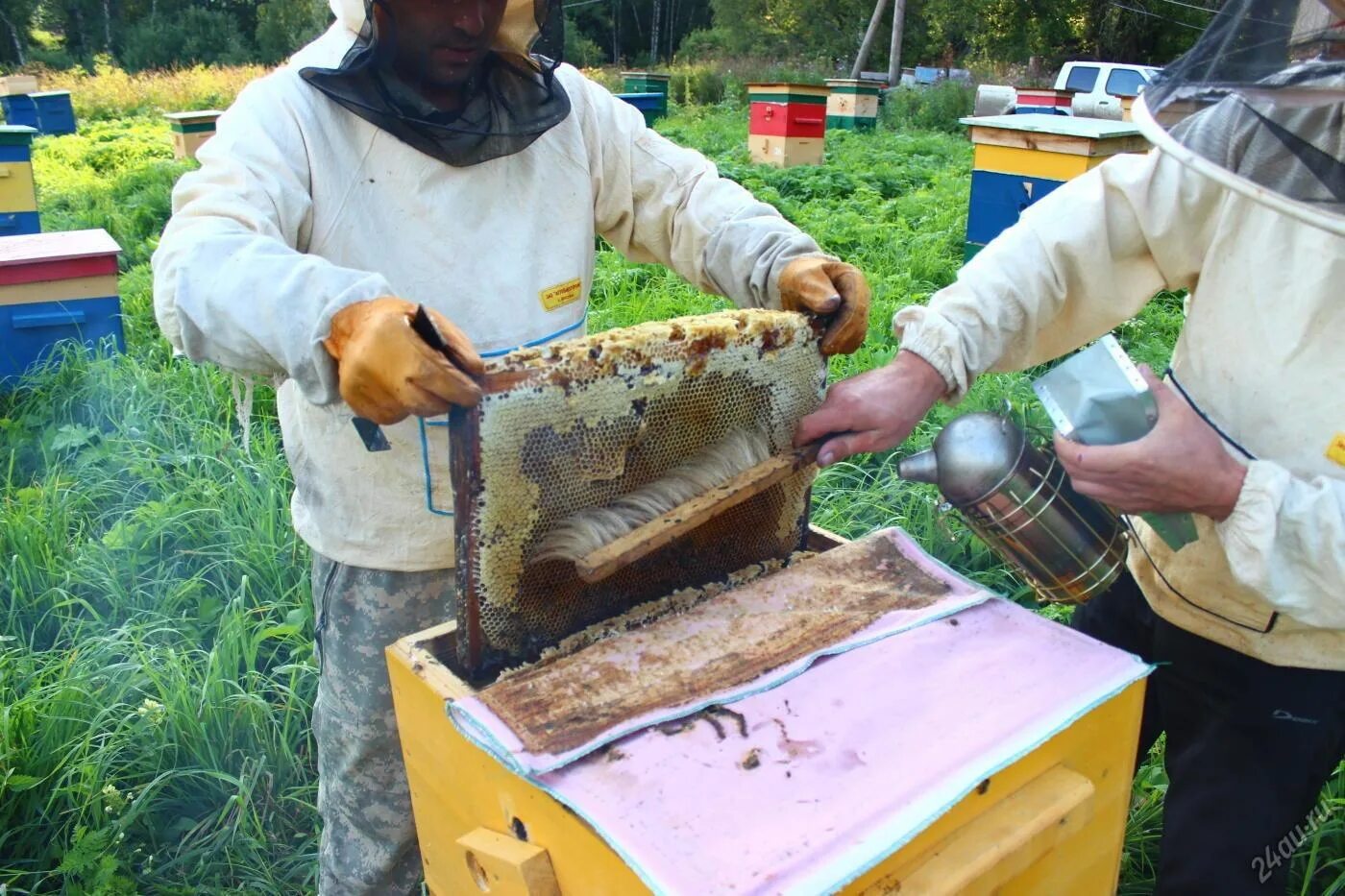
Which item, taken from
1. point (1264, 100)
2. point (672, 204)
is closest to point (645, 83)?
point (672, 204)

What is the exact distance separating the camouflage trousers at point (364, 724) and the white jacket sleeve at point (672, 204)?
2.40 feet

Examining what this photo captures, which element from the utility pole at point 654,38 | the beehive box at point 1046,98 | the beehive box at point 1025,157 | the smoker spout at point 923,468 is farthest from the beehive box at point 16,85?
the utility pole at point 654,38

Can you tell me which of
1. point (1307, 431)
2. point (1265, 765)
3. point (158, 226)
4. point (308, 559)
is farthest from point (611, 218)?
point (158, 226)

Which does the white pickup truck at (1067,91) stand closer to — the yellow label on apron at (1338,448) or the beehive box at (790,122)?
the beehive box at (790,122)

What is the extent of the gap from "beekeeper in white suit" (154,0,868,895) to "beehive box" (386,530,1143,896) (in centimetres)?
43

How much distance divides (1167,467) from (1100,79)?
49.4 ft

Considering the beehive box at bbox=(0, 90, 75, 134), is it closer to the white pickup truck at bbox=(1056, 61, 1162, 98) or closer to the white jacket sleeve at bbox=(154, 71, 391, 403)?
the white jacket sleeve at bbox=(154, 71, 391, 403)

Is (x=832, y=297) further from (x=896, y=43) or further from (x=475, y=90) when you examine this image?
(x=896, y=43)

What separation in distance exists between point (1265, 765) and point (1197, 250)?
840 millimetres

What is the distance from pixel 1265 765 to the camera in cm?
160

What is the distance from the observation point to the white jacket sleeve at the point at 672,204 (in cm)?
179

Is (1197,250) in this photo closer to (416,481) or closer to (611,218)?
(611,218)

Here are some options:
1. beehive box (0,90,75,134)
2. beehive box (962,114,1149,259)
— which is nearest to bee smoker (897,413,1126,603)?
beehive box (962,114,1149,259)

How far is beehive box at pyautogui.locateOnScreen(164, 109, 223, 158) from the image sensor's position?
317 inches
